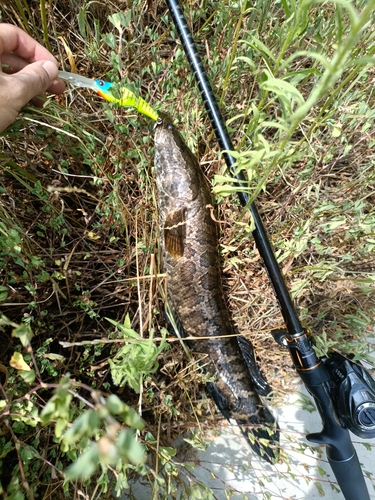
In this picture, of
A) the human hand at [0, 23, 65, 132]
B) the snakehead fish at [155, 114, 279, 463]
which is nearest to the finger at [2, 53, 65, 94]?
the human hand at [0, 23, 65, 132]

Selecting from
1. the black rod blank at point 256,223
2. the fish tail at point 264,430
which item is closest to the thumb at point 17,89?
the black rod blank at point 256,223

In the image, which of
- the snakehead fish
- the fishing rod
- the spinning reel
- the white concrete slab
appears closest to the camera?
the spinning reel

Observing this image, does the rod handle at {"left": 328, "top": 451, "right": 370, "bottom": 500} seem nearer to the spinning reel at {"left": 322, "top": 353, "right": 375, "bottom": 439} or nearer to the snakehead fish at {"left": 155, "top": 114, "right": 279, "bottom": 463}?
the spinning reel at {"left": 322, "top": 353, "right": 375, "bottom": 439}

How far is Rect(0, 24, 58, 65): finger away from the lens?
5.84 feet

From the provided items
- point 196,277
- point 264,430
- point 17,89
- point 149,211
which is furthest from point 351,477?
point 17,89

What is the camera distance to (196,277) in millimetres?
2189

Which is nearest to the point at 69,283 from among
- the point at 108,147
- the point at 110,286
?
the point at 110,286

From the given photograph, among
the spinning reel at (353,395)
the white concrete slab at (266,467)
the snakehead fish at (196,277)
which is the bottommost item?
the white concrete slab at (266,467)

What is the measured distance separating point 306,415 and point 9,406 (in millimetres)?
2118

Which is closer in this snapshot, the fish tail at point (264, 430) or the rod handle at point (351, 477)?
the rod handle at point (351, 477)

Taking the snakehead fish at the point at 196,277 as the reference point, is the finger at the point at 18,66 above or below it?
above

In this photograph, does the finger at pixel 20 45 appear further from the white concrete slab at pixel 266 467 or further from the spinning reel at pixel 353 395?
the white concrete slab at pixel 266 467

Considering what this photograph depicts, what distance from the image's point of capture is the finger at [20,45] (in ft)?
5.84

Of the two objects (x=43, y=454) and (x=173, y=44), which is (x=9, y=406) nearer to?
(x=43, y=454)
